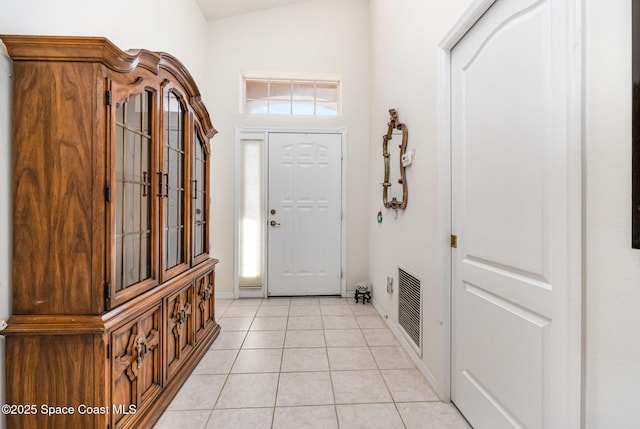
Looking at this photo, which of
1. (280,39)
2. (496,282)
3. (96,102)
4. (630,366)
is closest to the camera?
(630,366)

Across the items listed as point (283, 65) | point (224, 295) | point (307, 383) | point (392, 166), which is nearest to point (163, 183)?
point (307, 383)

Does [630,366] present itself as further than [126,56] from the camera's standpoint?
No

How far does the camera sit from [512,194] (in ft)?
4.00

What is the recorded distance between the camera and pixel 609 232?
82 cm

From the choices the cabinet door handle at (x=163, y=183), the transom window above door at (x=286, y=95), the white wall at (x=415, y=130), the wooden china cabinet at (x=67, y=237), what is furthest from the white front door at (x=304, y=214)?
the wooden china cabinet at (x=67, y=237)

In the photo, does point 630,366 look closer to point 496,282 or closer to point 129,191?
point 496,282

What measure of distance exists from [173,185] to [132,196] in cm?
44

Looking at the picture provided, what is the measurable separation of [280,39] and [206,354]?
358cm

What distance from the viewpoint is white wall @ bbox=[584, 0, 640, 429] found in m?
0.77

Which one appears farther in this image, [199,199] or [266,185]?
[266,185]

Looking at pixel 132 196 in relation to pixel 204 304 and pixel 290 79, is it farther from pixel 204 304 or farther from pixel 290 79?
pixel 290 79

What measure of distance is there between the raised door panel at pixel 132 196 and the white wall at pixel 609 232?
173 cm

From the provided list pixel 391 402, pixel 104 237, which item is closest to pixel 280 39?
pixel 104 237

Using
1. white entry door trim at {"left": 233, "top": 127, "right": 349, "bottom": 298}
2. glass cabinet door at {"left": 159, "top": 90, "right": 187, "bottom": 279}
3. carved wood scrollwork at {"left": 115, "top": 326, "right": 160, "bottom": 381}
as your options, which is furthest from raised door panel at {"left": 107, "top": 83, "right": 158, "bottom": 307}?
white entry door trim at {"left": 233, "top": 127, "right": 349, "bottom": 298}
